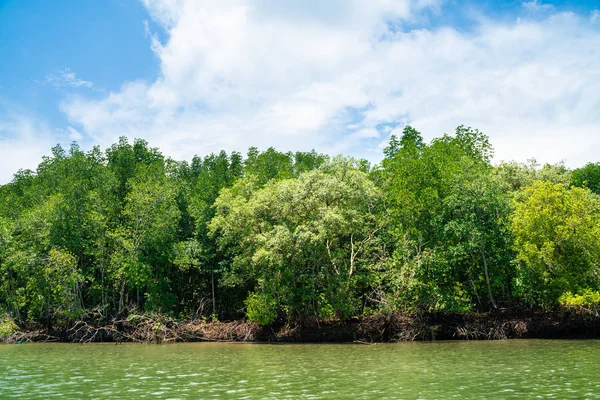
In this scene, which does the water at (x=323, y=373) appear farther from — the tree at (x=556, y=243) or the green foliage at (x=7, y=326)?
the green foliage at (x=7, y=326)

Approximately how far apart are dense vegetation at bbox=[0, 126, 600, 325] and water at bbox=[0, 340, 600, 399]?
588cm

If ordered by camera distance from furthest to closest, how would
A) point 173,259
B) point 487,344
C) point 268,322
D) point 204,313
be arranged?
1. point 204,313
2. point 173,259
3. point 268,322
4. point 487,344

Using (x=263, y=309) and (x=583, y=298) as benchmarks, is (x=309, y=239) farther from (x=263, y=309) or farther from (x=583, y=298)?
(x=583, y=298)

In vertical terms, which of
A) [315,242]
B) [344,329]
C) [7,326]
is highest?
[315,242]

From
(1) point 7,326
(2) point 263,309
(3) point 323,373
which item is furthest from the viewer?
(1) point 7,326

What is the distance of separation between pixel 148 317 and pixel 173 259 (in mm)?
6377

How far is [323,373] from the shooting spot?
19.4 meters

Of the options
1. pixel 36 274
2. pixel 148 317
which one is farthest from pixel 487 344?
pixel 36 274

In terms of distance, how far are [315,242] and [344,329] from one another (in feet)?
23.0

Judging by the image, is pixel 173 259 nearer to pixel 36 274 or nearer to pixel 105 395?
pixel 36 274

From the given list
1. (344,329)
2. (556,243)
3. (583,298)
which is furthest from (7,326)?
(583,298)

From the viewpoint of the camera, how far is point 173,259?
44906mm

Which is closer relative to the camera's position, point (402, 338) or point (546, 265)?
point (546, 265)

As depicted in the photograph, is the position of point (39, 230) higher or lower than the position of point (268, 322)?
higher
